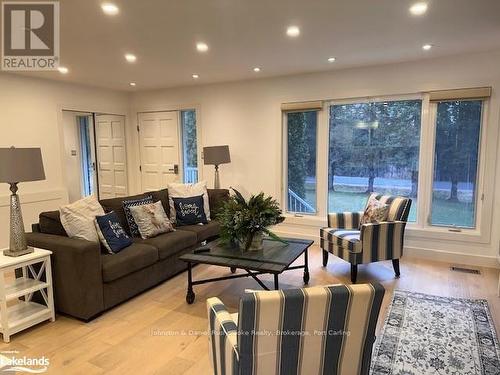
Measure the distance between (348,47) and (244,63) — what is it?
1.24m

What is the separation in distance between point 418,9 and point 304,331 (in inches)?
97.5

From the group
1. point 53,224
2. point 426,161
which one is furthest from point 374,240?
point 53,224

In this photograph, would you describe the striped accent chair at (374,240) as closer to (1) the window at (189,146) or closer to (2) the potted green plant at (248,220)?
(2) the potted green plant at (248,220)

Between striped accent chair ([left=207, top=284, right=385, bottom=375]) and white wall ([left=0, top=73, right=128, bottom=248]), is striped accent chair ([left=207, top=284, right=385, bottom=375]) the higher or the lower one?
the lower one

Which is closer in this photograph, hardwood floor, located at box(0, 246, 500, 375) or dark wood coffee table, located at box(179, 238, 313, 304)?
hardwood floor, located at box(0, 246, 500, 375)

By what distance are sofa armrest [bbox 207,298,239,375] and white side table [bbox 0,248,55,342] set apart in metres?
1.73

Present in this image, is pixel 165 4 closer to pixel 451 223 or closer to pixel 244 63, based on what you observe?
pixel 244 63

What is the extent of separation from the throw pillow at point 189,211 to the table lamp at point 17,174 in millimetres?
1700

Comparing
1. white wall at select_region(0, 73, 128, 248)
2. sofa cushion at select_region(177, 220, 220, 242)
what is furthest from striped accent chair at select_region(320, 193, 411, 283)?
white wall at select_region(0, 73, 128, 248)

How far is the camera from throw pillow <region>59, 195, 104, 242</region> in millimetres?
2975

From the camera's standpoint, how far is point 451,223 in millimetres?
4234

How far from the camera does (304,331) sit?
1.37m

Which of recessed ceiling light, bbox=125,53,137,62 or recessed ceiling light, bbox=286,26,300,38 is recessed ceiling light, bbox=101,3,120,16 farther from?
recessed ceiling light, bbox=286,26,300,38

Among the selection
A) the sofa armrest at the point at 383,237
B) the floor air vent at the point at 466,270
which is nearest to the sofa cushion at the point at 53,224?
the sofa armrest at the point at 383,237
